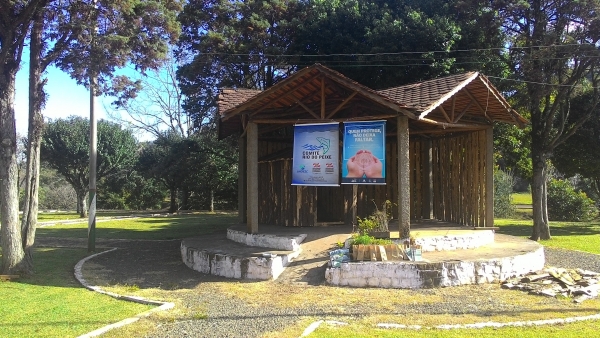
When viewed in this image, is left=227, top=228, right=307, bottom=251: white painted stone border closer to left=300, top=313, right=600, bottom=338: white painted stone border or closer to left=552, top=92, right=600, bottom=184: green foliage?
left=300, top=313, right=600, bottom=338: white painted stone border

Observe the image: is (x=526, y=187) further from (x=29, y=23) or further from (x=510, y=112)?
(x=29, y=23)

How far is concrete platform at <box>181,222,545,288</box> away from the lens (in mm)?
8586

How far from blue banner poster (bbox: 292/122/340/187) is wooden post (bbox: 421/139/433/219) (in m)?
4.78

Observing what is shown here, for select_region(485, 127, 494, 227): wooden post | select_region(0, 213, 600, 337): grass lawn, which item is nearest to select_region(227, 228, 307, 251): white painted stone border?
select_region(0, 213, 600, 337): grass lawn

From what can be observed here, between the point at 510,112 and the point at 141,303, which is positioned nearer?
the point at 141,303

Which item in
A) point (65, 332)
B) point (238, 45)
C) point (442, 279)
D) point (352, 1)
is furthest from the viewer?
point (238, 45)

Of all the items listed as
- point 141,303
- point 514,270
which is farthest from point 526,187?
point 141,303

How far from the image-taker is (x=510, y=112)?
12016 mm

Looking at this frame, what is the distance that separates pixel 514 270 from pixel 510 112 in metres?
4.65

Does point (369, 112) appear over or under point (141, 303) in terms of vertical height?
over

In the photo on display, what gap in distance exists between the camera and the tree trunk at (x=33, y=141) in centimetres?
1077

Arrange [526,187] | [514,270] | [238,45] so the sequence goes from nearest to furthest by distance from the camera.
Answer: [514,270] → [238,45] → [526,187]

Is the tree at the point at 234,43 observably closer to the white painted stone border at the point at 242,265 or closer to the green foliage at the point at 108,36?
the green foliage at the point at 108,36

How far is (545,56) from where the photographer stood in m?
15.6
